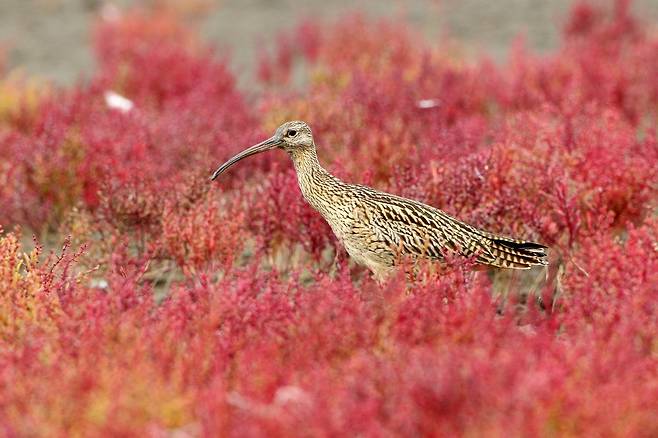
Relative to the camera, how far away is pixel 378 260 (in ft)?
15.4

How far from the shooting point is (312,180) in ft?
16.2

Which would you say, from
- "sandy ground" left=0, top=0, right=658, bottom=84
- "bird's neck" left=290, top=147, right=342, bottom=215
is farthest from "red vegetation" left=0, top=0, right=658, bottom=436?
"sandy ground" left=0, top=0, right=658, bottom=84

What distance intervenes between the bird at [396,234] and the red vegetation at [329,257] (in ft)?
0.44

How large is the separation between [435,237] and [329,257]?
4.10 feet

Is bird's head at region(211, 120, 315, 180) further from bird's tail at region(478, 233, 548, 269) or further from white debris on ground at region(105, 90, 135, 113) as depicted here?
white debris on ground at region(105, 90, 135, 113)

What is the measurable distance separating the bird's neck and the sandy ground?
Answer: 6082 mm

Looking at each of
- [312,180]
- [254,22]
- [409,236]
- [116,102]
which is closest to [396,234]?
[409,236]

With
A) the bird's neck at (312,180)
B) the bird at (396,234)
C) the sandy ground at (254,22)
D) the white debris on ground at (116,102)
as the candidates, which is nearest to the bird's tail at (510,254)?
the bird at (396,234)

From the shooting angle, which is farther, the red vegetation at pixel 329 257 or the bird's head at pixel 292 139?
the bird's head at pixel 292 139

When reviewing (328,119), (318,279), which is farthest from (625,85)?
(318,279)

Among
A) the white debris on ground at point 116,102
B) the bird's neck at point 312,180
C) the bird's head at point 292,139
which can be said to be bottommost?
the white debris on ground at point 116,102

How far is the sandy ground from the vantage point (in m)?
12.2

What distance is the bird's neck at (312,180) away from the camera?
4883 millimetres

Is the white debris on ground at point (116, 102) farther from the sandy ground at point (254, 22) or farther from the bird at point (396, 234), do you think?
the bird at point (396, 234)
